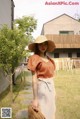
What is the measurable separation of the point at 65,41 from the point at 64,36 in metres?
0.59

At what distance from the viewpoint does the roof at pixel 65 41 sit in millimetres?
36906

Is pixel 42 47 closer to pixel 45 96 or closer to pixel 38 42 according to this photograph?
pixel 38 42

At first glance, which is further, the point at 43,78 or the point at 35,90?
the point at 43,78

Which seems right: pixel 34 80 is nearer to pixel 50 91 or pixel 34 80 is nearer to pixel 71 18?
pixel 50 91

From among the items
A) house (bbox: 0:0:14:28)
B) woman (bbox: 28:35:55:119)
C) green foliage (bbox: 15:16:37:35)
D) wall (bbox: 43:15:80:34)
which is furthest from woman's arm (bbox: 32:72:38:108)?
wall (bbox: 43:15:80:34)

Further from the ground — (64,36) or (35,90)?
(64,36)

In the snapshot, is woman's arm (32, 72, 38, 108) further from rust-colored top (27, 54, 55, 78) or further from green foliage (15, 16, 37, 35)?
green foliage (15, 16, 37, 35)

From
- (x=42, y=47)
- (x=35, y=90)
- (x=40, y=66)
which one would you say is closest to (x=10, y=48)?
(x=42, y=47)

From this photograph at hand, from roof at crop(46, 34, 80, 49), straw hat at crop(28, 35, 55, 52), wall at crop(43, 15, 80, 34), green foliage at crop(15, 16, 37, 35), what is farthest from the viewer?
wall at crop(43, 15, 80, 34)

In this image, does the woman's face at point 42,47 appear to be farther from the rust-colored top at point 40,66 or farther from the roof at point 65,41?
the roof at point 65,41

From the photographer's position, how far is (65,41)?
122 ft

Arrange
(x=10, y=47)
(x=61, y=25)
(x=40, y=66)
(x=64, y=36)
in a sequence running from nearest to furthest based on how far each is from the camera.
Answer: (x=40, y=66), (x=10, y=47), (x=64, y=36), (x=61, y=25)

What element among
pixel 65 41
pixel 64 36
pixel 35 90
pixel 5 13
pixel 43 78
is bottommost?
pixel 35 90

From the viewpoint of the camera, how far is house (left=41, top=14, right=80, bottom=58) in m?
37.1
